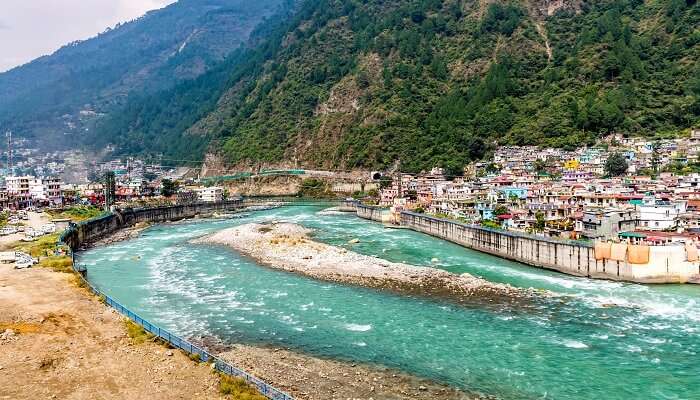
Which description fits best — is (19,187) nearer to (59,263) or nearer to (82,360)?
(59,263)

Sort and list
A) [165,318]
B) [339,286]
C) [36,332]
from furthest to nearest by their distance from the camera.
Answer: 1. [339,286]
2. [165,318]
3. [36,332]

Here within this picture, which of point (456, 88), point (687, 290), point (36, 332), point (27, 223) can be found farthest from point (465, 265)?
point (456, 88)

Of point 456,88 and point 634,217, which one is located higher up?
point 456,88

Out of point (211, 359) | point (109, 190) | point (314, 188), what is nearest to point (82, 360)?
point (211, 359)

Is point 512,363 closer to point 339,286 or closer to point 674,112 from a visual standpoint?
point 339,286

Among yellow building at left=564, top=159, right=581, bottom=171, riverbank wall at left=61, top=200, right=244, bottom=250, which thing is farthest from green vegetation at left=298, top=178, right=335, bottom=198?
yellow building at left=564, top=159, right=581, bottom=171

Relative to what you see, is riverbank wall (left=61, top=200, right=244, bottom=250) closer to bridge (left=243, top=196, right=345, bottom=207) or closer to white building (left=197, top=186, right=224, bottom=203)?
bridge (left=243, top=196, right=345, bottom=207)
